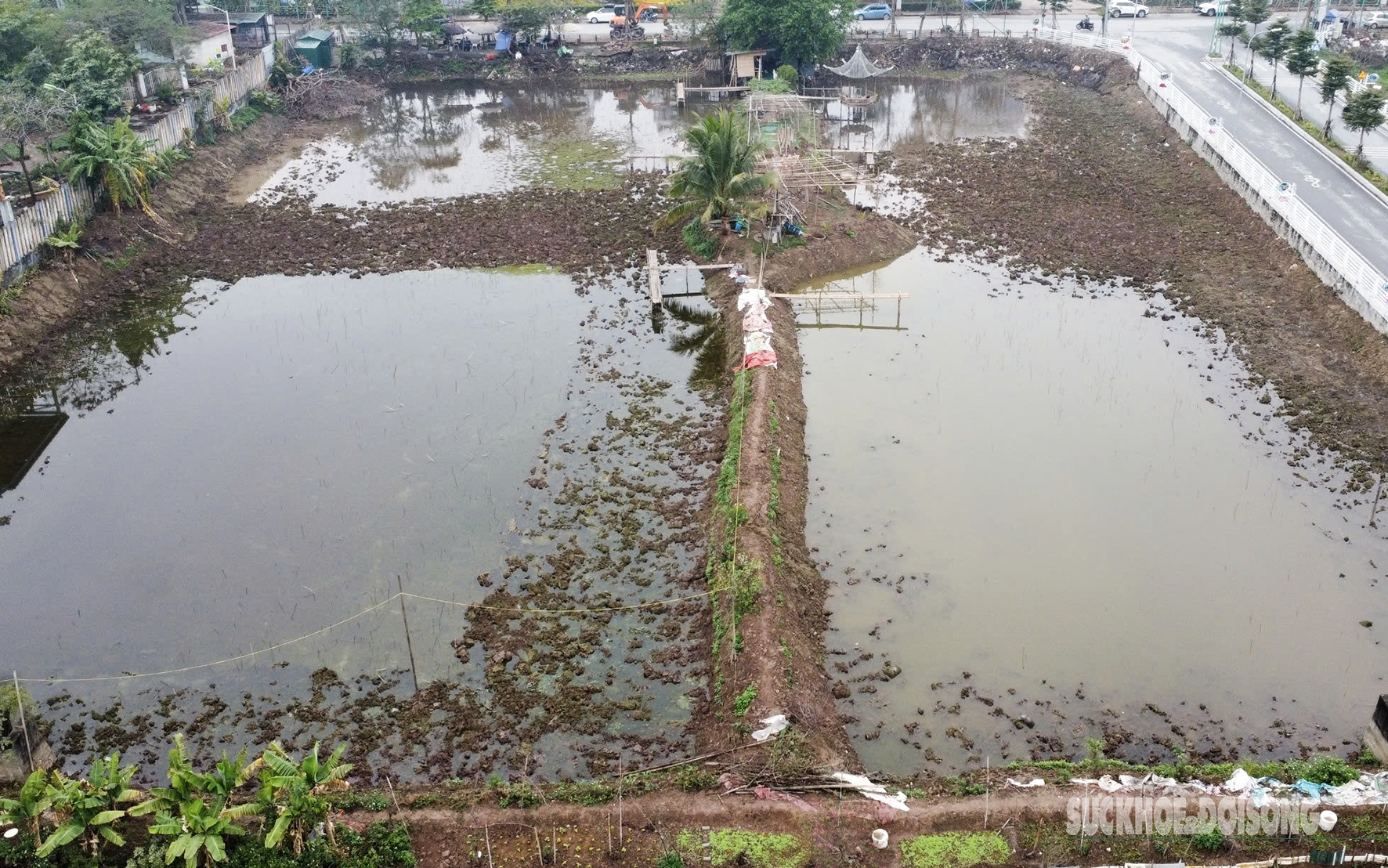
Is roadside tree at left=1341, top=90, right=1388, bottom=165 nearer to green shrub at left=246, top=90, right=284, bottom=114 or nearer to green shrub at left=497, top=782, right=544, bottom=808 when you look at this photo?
green shrub at left=497, top=782, right=544, bottom=808

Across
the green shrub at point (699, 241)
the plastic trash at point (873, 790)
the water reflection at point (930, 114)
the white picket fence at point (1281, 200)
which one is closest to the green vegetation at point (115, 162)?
the green shrub at point (699, 241)

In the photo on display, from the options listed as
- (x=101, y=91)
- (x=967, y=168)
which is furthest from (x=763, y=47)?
(x=101, y=91)

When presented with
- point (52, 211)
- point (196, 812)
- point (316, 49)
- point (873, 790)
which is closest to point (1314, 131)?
point (873, 790)

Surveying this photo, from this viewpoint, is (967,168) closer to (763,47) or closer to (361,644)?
(763,47)

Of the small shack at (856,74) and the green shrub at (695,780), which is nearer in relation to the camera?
the green shrub at (695,780)

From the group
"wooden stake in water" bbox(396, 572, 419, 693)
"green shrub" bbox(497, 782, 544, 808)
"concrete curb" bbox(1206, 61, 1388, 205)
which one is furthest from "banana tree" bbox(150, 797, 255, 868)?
"concrete curb" bbox(1206, 61, 1388, 205)

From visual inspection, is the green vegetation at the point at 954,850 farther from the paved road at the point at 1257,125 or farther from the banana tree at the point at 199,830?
the paved road at the point at 1257,125
